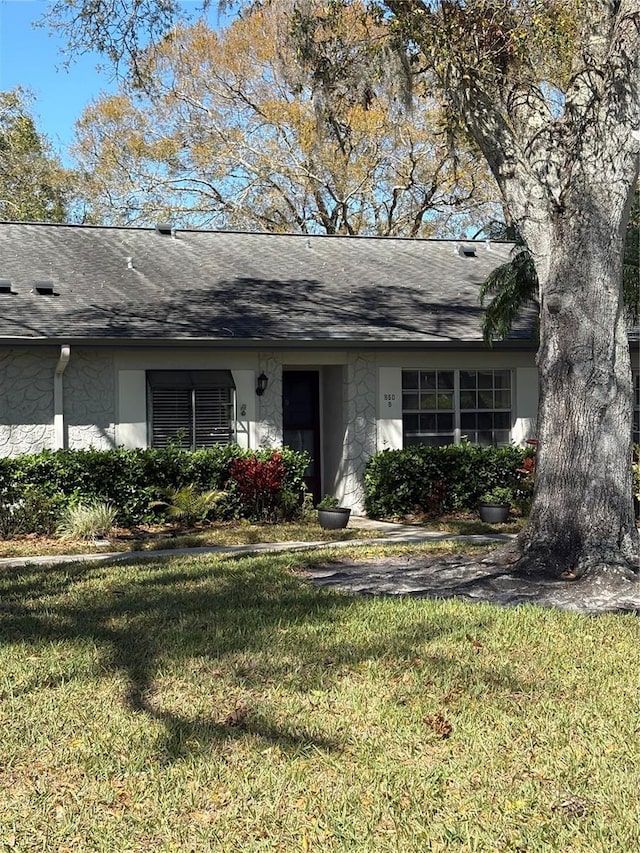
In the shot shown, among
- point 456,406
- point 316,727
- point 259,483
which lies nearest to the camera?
point 316,727

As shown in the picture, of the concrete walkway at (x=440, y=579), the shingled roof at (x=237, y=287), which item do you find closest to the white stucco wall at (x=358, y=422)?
the shingled roof at (x=237, y=287)

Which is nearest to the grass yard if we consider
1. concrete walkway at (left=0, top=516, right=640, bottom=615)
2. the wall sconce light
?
concrete walkway at (left=0, top=516, right=640, bottom=615)

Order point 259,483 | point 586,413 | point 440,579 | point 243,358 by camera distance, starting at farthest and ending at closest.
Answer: point 243,358 < point 259,483 < point 440,579 < point 586,413

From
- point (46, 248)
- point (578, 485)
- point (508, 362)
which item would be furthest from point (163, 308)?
point (578, 485)

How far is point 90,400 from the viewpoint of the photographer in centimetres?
1252

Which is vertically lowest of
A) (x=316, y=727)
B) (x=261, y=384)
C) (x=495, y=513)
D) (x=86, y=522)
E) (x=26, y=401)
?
(x=316, y=727)

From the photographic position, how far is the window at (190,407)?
42.1ft

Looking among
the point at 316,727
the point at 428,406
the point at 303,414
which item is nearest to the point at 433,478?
the point at 428,406

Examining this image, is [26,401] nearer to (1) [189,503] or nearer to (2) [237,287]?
(1) [189,503]

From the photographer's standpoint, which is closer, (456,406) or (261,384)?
(261,384)

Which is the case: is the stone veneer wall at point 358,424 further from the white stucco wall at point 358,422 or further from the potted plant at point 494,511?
the potted plant at point 494,511

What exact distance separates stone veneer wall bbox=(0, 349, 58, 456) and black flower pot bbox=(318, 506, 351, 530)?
397 cm

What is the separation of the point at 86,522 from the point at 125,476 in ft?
3.63

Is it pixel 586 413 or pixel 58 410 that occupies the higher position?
pixel 58 410
